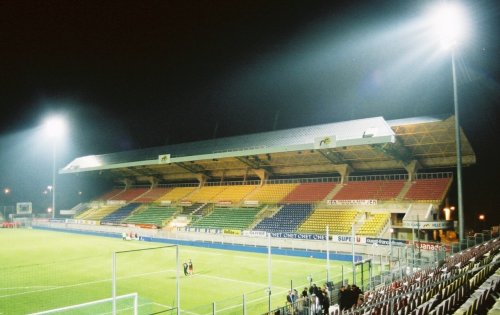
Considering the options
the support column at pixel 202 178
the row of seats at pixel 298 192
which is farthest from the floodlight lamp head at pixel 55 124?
the support column at pixel 202 178

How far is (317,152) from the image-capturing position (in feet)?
126

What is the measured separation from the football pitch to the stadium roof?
1096cm

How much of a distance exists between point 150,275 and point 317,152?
20.8 meters

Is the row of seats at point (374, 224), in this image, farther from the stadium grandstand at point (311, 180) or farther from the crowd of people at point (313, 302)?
the crowd of people at point (313, 302)

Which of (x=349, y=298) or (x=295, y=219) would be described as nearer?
(x=349, y=298)

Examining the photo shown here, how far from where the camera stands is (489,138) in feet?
107

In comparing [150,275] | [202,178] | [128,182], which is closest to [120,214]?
[128,182]

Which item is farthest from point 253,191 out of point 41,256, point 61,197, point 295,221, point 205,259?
point 61,197

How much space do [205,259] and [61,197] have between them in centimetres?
4859

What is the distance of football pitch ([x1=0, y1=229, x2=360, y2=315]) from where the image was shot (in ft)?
55.1

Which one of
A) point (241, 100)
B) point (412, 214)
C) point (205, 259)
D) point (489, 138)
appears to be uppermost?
point (241, 100)

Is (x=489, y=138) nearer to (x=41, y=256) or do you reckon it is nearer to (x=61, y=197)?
(x=41, y=256)

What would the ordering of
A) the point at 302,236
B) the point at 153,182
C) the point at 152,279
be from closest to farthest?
the point at 152,279
the point at 302,236
the point at 153,182

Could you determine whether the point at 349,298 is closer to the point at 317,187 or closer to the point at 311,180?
the point at 317,187
